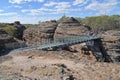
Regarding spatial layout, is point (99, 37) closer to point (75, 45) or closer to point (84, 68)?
point (75, 45)

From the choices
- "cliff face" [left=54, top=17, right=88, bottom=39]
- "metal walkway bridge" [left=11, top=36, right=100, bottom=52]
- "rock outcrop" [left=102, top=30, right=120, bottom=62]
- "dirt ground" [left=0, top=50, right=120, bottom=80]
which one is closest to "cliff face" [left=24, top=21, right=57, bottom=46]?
"cliff face" [left=54, top=17, right=88, bottom=39]

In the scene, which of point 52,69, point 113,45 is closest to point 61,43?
point 113,45

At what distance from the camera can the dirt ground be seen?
1056 inches

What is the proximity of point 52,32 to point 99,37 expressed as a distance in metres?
14.6

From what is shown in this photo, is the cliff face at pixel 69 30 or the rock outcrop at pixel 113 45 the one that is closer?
the rock outcrop at pixel 113 45

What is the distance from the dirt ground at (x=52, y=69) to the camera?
88.0 ft

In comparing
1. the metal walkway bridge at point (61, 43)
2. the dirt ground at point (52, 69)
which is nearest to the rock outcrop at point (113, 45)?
the metal walkway bridge at point (61, 43)

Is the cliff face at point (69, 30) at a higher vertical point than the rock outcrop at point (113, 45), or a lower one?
higher

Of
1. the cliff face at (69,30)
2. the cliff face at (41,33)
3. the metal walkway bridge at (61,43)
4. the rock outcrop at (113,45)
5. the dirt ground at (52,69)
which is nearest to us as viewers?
Result: the dirt ground at (52,69)

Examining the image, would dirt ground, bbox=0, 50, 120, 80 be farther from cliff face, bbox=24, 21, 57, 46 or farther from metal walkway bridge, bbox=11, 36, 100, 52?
cliff face, bbox=24, 21, 57, 46

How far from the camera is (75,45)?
2311 inches

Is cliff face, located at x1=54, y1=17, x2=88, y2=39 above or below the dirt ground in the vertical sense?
above

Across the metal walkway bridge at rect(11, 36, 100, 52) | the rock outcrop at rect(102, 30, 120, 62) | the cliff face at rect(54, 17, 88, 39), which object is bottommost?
the rock outcrop at rect(102, 30, 120, 62)

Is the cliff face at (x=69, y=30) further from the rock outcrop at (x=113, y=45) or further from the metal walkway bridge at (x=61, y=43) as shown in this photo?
the rock outcrop at (x=113, y=45)
